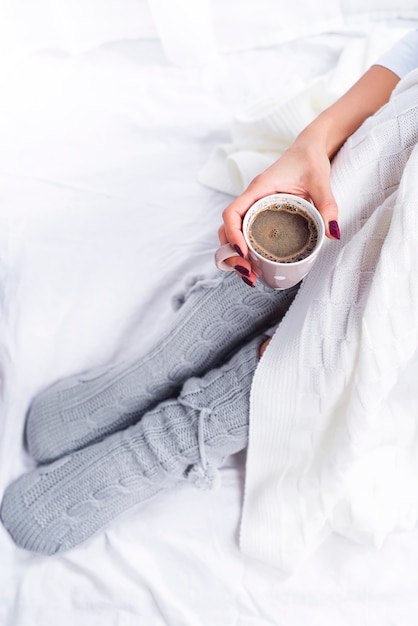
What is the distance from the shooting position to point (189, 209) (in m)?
1.04

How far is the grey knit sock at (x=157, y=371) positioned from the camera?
858 millimetres

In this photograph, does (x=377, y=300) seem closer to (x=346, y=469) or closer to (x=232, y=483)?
(x=346, y=469)

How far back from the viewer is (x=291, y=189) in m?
0.73

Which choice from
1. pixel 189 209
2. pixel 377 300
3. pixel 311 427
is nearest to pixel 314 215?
pixel 377 300

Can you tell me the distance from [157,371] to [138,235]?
28 centimetres

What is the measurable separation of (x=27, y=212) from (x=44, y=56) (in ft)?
1.42

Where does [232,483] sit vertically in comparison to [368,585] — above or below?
above

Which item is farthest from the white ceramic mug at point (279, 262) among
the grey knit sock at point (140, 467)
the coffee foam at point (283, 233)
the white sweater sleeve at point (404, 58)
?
the white sweater sleeve at point (404, 58)

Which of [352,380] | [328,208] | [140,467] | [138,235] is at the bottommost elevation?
[140,467]

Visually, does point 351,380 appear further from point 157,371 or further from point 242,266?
point 157,371

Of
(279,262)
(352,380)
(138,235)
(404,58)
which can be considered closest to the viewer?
(279,262)

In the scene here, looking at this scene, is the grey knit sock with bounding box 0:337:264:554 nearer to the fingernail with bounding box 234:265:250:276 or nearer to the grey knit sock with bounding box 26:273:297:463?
the grey knit sock with bounding box 26:273:297:463

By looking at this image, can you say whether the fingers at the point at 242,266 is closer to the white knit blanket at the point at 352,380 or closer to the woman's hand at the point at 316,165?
the woman's hand at the point at 316,165

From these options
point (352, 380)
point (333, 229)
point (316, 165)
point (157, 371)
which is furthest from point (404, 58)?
point (157, 371)
